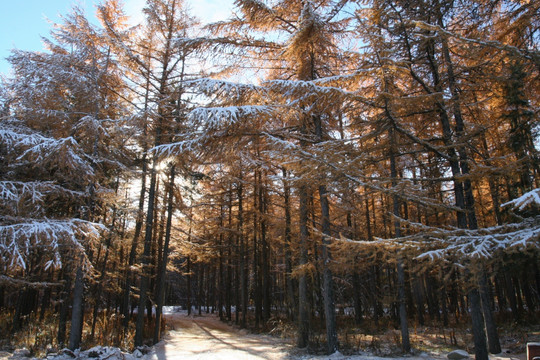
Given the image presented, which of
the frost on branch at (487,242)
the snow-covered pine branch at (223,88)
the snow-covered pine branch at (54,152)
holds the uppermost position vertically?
the snow-covered pine branch at (223,88)

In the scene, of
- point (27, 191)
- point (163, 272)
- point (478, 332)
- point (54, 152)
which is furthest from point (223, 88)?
point (163, 272)

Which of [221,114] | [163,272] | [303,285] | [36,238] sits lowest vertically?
[303,285]

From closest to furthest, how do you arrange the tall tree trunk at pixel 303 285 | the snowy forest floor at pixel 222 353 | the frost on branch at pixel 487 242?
1. the frost on branch at pixel 487 242
2. the snowy forest floor at pixel 222 353
3. the tall tree trunk at pixel 303 285

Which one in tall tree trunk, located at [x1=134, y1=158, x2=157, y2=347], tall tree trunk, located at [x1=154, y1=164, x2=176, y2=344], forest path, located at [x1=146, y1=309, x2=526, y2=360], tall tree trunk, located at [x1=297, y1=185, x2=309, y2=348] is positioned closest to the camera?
forest path, located at [x1=146, y1=309, x2=526, y2=360]

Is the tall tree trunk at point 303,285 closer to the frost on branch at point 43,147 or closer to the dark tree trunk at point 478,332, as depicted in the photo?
the dark tree trunk at point 478,332

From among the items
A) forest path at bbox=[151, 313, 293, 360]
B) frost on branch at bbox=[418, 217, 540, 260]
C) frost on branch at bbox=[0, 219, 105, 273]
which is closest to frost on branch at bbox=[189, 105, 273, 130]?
frost on branch at bbox=[0, 219, 105, 273]

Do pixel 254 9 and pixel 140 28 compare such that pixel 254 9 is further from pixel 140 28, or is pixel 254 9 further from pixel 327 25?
pixel 140 28

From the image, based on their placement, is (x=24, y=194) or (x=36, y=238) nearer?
(x=36, y=238)

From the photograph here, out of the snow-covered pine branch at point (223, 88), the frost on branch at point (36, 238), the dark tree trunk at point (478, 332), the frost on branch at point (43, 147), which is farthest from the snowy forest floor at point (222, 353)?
the snow-covered pine branch at point (223, 88)

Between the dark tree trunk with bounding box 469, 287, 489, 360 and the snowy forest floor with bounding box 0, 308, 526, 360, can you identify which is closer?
the dark tree trunk with bounding box 469, 287, 489, 360

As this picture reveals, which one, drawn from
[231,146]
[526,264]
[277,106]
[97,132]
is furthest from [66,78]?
[526,264]

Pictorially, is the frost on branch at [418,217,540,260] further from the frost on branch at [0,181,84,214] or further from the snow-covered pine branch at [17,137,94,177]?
the frost on branch at [0,181,84,214]

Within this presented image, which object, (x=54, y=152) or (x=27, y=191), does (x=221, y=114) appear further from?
(x=27, y=191)

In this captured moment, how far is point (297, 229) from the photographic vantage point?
12.4 metres
